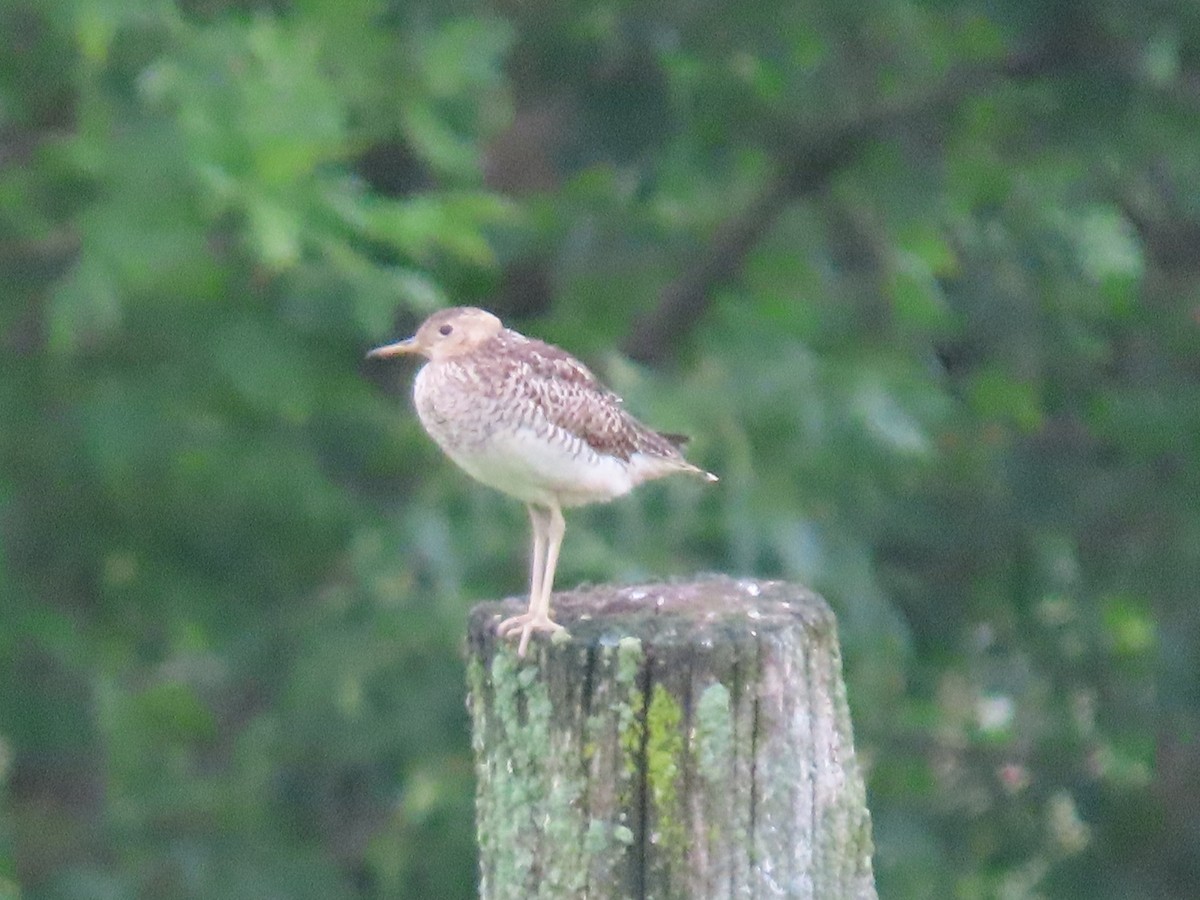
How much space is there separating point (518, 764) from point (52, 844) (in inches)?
298

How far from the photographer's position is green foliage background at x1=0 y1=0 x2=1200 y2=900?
7.78 m

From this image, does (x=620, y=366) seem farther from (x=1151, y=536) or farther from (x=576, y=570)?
(x=1151, y=536)

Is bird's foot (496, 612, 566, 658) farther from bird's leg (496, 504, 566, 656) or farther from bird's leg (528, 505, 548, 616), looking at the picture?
bird's leg (528, 505, 548, 616)

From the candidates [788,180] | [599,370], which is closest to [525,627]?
[599,370]

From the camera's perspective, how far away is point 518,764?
11.8 ft

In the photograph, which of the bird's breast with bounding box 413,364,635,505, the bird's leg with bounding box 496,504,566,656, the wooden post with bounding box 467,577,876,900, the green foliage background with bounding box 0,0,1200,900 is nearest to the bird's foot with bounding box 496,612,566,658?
the bird's leg with bounding box 496,504,566,656

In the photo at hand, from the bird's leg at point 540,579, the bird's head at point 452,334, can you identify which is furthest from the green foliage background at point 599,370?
the bird's leg at point 540,579

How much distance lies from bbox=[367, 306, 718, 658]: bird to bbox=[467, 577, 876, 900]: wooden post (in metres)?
1.39

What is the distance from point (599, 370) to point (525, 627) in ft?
15.5

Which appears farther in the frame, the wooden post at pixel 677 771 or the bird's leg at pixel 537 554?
the bird's leg at pixel 537 554

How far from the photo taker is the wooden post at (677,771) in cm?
345

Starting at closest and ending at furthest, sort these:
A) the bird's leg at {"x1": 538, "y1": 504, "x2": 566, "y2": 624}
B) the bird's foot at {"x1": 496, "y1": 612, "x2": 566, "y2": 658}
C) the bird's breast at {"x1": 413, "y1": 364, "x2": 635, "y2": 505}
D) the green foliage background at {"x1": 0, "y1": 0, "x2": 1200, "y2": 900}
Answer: the bird's foot at {"x1": 496, "y1": 612, "x2": 566, "y2": 658} < the bird's leg at {"x1": 538, "y1": 504, "x2": 566, "y2": 624} < the bird's breast at {"x1": 413, "y1": 364, "x2": 635, "y2": 505} < the green foliage background at {"x1": 0, "y1": 0, "x2": 1200, "y2": 900}

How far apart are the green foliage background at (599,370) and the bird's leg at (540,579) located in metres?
1.41

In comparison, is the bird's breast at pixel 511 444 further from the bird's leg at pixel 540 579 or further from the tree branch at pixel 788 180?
the tree branch at pixel 788 180
